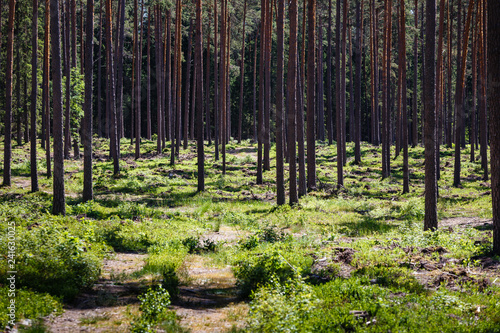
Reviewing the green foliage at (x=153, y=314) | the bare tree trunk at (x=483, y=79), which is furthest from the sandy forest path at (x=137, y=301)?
the bare tree trunk at (x=483, y=79)

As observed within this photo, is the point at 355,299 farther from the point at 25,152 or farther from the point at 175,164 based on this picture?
the point at 25,152

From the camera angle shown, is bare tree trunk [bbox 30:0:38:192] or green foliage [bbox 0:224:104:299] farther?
bare tree trunk [bbox 30:0:38:192]

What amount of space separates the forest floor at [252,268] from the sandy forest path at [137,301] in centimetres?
3

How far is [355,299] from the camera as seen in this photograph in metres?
6.50

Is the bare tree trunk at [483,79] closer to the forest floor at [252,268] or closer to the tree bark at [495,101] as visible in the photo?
the forest floor at [252,268]

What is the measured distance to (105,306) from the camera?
6.79 m

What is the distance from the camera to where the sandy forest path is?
6062 mm

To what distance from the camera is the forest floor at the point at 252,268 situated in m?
5.98

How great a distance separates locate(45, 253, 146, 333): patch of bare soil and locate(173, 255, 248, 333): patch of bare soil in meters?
0.84

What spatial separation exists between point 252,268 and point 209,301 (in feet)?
3.88

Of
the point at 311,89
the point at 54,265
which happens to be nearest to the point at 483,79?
the point at 311,89

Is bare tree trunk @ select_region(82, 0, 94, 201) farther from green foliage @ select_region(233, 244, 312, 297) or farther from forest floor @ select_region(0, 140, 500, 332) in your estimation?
green foliage @ select_region(233, 244, 312, 297)

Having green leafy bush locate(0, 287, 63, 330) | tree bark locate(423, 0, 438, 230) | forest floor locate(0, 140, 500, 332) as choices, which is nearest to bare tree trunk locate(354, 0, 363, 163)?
forest floor locate(0, 140, 500, 332)

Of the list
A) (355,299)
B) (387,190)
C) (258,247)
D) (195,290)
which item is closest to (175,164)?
(387,190)
